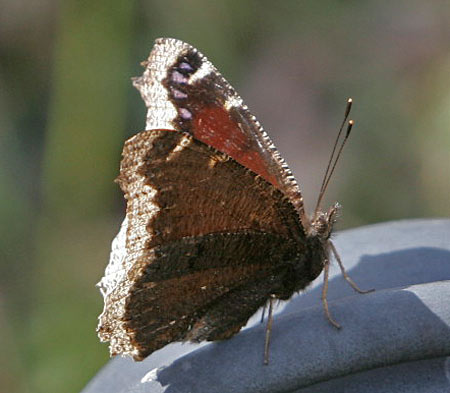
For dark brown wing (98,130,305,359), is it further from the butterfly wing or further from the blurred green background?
the blurred green background

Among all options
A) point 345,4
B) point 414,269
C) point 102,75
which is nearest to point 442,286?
point 414,269

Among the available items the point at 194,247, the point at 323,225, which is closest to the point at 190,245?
the point at 194,247

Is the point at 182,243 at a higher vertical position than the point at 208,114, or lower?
lower

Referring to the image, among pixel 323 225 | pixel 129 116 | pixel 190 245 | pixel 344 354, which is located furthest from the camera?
pixel 129 116

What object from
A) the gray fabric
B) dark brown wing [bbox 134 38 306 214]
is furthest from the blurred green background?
the gray fabric

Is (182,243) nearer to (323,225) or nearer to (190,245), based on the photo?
(190,245)

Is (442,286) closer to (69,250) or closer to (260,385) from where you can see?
(260,385)

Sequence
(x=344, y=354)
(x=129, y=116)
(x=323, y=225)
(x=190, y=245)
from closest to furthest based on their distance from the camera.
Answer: (x=344, y=354) → (x=190, y=245) → (x=323, y=225) → (x=129, y=116)
